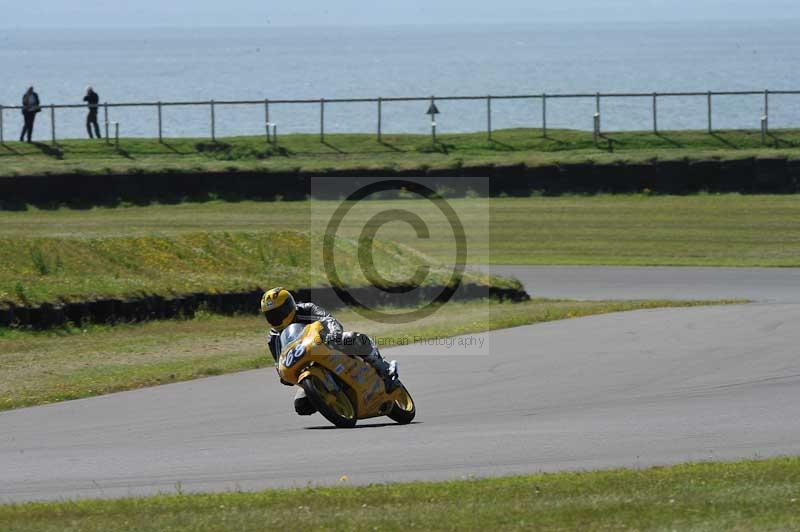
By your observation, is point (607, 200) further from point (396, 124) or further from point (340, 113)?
point (340, 113)

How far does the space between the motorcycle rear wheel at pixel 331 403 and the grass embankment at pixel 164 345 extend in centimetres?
344

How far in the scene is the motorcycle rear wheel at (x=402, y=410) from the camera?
12.3 metres

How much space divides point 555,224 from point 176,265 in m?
14.0

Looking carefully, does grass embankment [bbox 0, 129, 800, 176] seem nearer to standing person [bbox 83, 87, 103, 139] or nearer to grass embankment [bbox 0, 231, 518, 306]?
standing person [bbox 83, 87, 103, 139]

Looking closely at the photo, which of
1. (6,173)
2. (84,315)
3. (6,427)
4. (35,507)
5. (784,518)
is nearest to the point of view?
(784,518)

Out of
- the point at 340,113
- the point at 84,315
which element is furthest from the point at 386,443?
the point at 340,113

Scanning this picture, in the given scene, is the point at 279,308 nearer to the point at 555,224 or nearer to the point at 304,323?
the point at 304,323

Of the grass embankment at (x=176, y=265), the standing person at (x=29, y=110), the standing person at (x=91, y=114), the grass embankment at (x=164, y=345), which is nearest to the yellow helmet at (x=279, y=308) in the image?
the grass embankment at (x=164, y=345)

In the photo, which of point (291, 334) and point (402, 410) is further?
point (402, 410)

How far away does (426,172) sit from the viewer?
37812mm

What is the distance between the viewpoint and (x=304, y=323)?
38.5ft

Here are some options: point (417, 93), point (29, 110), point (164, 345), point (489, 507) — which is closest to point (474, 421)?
point (489, 507)

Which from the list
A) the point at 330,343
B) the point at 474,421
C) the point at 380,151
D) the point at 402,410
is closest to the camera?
the point at 330,343

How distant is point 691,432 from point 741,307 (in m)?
8.93
